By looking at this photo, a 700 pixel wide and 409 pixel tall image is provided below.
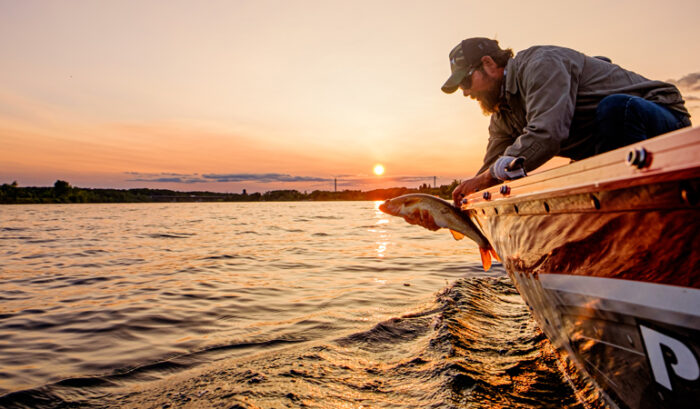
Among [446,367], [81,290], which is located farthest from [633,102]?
[81,290]

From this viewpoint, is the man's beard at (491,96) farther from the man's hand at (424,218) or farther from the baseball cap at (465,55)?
the man's hand at (424,218)

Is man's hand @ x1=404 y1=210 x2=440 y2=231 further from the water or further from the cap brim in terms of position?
the cap brim

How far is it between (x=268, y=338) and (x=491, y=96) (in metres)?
3.32

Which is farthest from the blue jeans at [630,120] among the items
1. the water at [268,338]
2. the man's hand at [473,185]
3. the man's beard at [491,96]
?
the water at [268,338]

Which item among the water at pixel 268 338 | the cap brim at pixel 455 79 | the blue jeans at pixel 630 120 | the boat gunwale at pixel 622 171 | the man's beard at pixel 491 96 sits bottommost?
the water at pixel 268 338

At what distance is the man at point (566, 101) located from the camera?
234 cm

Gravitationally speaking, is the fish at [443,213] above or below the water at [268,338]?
above

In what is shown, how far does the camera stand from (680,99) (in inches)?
100

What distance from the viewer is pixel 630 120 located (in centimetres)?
230

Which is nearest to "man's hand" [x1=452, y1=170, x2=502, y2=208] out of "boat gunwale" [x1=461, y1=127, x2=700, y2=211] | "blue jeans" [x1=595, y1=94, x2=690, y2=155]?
"blue jeans" [x1=595, y1=94, x2=690, y2=155]

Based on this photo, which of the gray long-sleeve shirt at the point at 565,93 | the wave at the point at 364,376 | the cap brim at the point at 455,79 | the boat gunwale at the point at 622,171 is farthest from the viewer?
the cap brim at the point at 455,79

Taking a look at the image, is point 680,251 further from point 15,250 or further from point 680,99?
point 15,250

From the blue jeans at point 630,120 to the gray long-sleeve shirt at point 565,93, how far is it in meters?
0.20

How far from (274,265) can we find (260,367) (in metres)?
5.60
